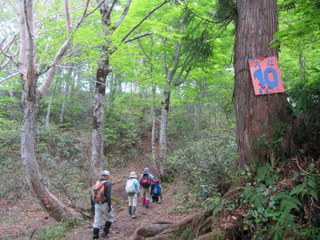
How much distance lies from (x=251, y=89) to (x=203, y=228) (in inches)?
90.8

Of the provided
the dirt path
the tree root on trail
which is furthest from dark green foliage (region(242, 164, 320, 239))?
the dirt path

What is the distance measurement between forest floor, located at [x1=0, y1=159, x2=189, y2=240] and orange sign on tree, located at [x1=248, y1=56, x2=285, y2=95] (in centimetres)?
346

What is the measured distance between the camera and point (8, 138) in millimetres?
16266

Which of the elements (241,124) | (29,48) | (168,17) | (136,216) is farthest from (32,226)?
(168,17)

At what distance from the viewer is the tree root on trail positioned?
10.7 feet

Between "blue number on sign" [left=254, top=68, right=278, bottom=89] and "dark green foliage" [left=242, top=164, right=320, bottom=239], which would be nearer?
"dark green foliage" [left=242, top=164, right=320, bottom=239]

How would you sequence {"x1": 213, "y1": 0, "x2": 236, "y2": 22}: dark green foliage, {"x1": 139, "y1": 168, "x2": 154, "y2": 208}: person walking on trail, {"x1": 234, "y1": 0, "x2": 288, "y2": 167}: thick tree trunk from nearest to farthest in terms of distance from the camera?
{"x1": 234, "y1": 0, "x2": 288, "y2": 167}: thick tree trunk, {"x1": 213, "y1": 0, "x2": 236, "y2": 22}: dark green foliage, {"x1": 139, "y1": 168, "x2": 154, "y2": 208}: person walking on trail

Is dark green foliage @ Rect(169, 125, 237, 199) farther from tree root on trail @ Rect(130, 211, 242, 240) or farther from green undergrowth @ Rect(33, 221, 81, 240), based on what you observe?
green undergrowth @ Rect(33, 221, 81, 240)

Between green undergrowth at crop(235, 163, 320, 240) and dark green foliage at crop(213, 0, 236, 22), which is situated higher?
dark green foliage at crop(213, 0, 236, 22)

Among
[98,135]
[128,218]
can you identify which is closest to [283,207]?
[128,218]

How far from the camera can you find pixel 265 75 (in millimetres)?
4090

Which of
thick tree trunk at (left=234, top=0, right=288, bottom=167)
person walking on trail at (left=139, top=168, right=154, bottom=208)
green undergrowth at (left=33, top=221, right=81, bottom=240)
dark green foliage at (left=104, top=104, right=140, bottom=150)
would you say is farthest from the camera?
dark green foliage at (left=104, top=104, right=140, bottom=150)

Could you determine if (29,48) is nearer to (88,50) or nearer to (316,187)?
(88,50)

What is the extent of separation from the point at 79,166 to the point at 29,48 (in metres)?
11.4
